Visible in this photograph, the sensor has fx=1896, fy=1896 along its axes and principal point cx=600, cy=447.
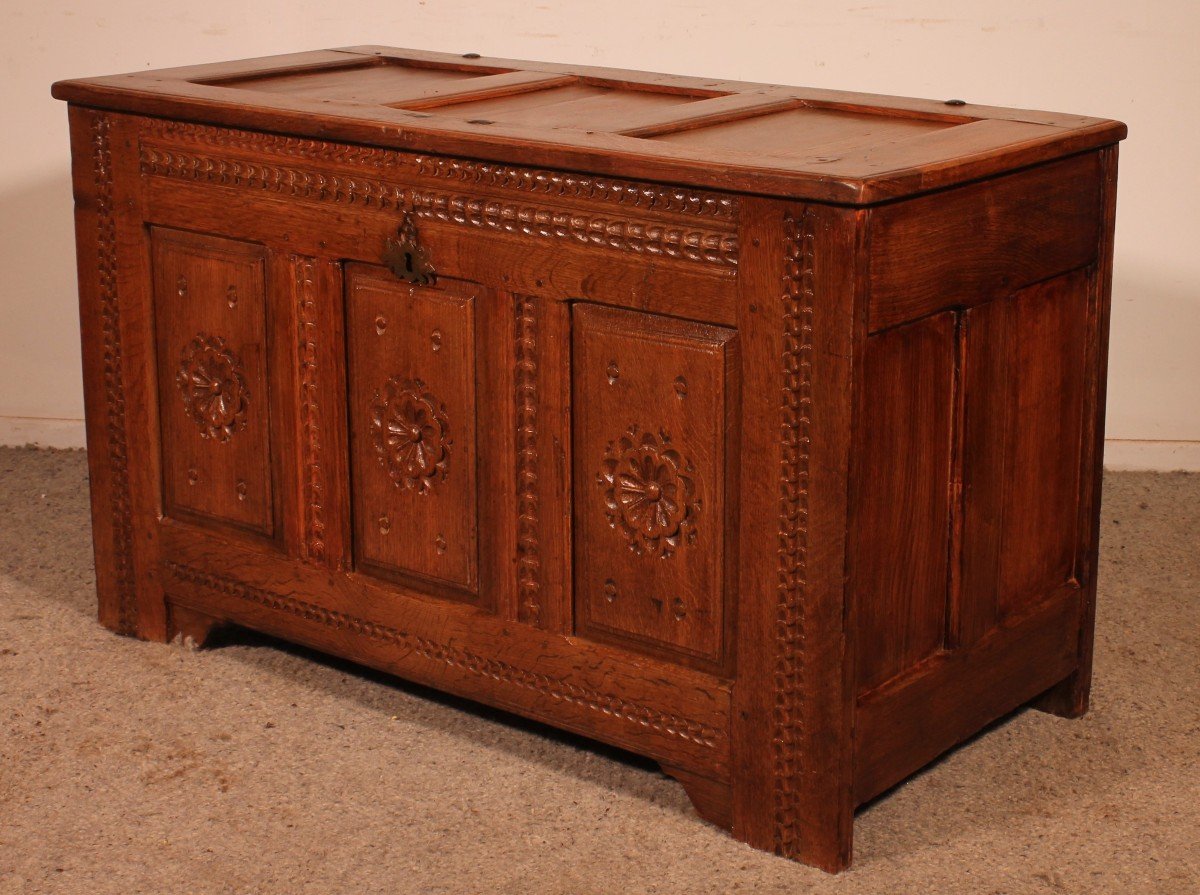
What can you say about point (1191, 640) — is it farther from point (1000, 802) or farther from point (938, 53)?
point (938, 53)

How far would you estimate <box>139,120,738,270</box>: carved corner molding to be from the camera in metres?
2.46

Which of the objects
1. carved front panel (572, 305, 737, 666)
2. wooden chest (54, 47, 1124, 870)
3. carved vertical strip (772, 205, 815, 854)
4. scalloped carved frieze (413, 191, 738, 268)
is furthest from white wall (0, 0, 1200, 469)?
carved vertical strip (772, 205, 815, 854)

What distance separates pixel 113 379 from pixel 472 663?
33.4 inches

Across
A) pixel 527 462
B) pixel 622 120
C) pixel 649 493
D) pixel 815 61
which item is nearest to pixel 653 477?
pixel 649 493

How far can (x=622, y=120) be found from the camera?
2801 millimetres

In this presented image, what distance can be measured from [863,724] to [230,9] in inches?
97.4

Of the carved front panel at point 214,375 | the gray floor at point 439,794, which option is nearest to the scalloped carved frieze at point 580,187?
the carved front panel at point 214,375

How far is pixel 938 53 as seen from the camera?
404 cm

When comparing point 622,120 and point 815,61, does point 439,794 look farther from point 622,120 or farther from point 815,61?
point 815,61

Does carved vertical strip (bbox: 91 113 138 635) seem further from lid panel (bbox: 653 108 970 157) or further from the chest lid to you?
lid panel (bbox: 653 108 970 157)

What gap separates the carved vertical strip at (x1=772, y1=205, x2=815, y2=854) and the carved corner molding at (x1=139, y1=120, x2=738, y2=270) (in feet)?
0.35

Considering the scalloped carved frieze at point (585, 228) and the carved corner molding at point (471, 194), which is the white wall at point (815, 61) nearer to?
the carved corner molding at point (471, 194)

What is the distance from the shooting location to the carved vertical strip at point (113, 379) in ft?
10.3

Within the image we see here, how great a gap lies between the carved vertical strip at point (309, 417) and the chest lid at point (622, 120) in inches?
9.6
